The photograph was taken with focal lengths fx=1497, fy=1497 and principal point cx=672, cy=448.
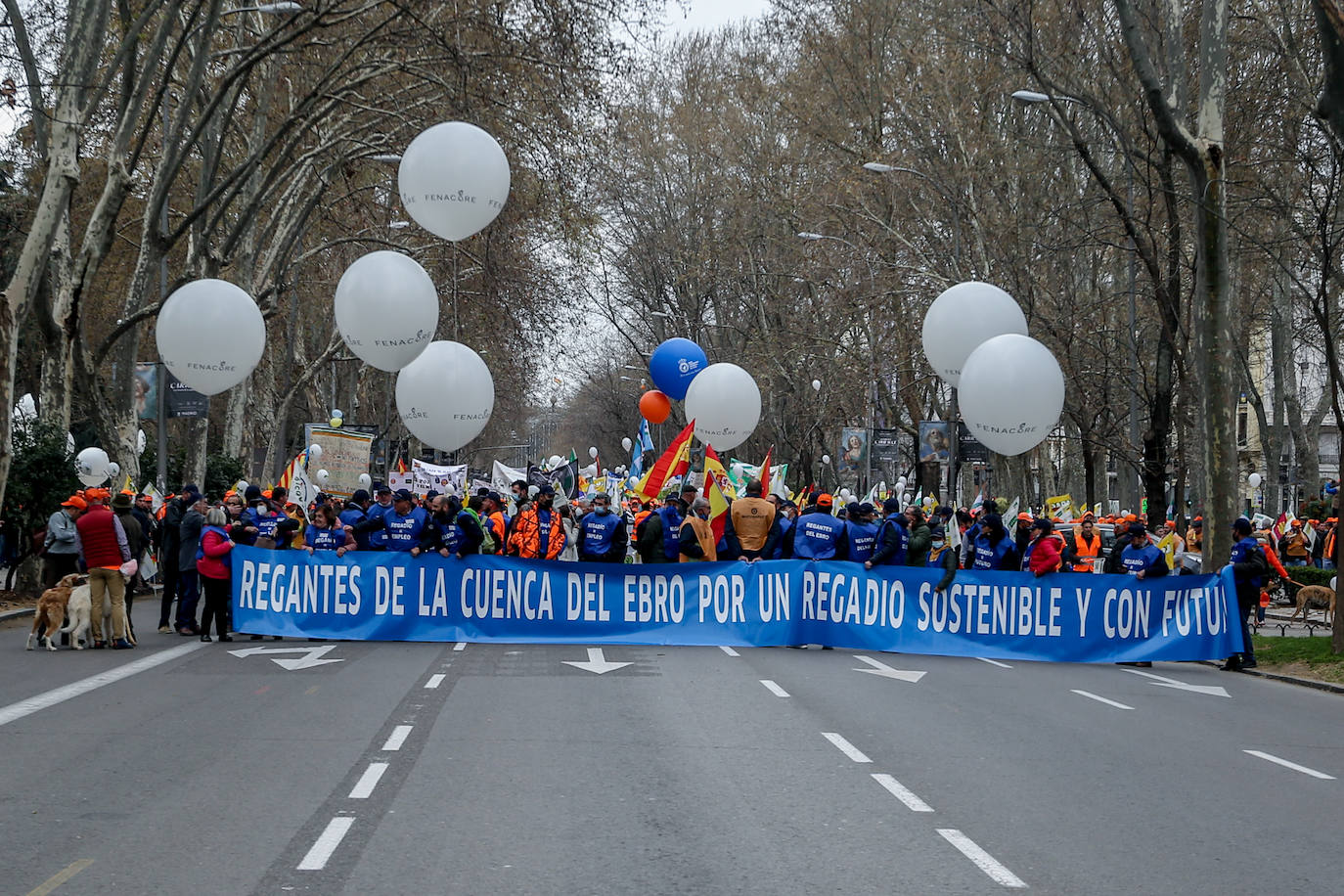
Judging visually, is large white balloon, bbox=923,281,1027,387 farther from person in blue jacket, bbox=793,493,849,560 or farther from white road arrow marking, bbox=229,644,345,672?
white road arrow marking, bbox=229,644,345,672

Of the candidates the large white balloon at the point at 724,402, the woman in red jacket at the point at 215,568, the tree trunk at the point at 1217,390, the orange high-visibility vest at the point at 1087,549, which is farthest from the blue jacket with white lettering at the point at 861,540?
the large white balloon at the point at 724,402

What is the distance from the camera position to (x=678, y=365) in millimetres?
30062

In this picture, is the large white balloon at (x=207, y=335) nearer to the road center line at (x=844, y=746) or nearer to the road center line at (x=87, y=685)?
the road center line at (x=87, y=685)

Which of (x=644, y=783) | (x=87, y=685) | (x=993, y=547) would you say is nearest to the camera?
(x=644, y=783)

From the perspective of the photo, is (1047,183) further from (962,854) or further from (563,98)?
(962,854)

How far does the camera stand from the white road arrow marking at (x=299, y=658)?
47.9ft

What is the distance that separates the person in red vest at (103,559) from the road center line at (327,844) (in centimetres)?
860

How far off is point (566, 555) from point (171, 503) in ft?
22.2

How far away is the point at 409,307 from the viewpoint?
18.0 metres

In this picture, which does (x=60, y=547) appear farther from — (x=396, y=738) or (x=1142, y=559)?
(x=1142, y=559)

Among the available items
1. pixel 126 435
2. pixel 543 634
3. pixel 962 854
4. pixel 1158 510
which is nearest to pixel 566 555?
pixel 543 634

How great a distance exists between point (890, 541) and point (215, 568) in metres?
7.58

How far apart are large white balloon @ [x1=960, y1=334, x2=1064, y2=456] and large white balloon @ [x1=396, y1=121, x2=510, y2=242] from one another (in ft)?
19.8

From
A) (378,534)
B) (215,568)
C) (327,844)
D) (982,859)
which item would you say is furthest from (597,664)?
(982,859)
